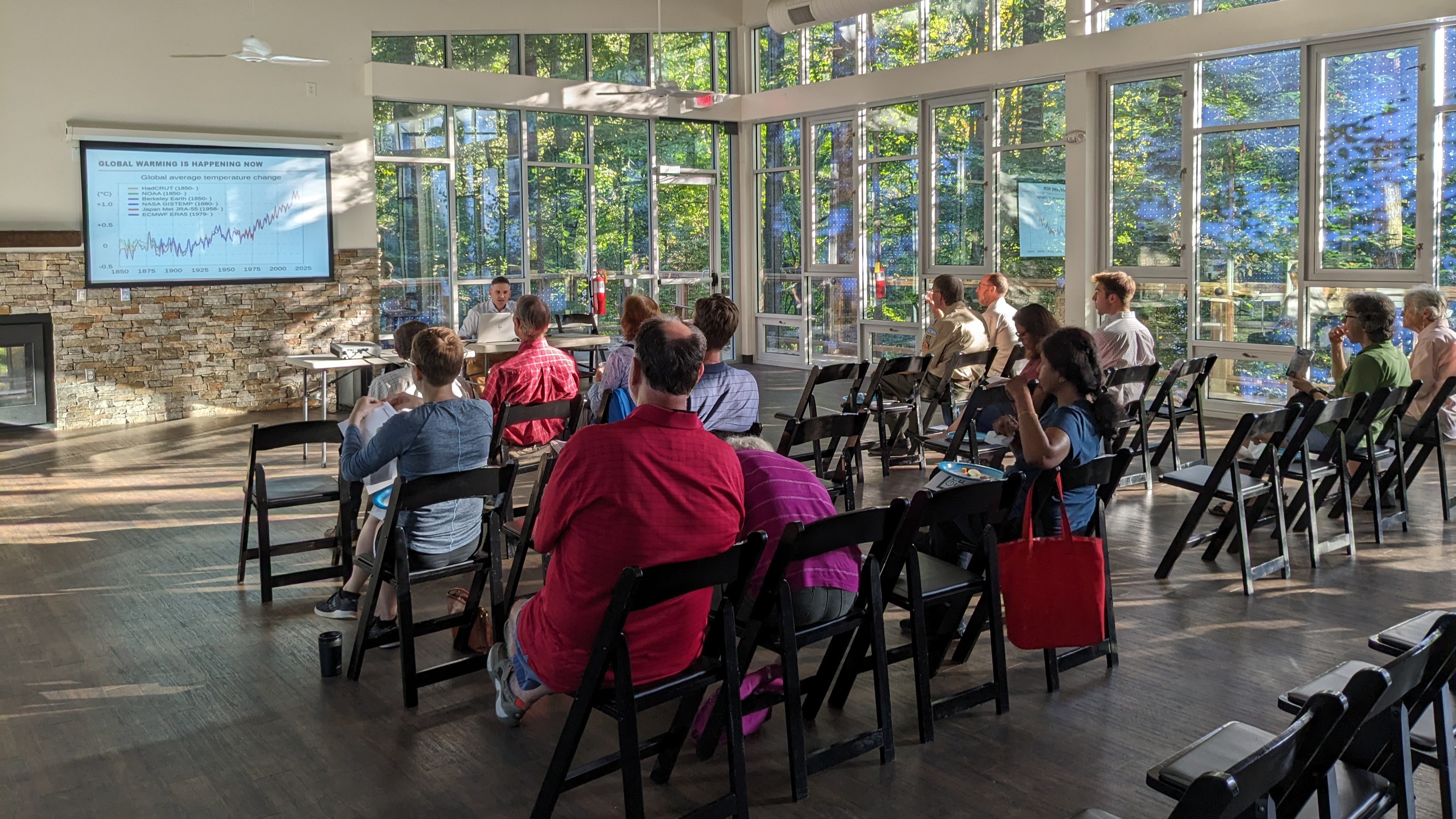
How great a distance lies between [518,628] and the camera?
10.8 feet

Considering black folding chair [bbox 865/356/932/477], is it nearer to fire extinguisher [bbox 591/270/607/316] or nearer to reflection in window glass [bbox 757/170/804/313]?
fire extinguisher [bbox 591/270/607/316]

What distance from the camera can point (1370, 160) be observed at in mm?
9164

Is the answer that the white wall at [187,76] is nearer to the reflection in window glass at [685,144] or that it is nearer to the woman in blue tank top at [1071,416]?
the reflection in window glass at [685,144]

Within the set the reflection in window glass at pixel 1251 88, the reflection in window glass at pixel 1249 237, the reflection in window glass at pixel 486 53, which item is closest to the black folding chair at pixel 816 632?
the reflection in window glass at pixel 1249 237

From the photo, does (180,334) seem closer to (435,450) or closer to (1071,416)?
(435,450)

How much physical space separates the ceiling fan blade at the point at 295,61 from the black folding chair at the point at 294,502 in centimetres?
550

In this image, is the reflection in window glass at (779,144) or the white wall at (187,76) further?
the reflection in window glass at (779,144)

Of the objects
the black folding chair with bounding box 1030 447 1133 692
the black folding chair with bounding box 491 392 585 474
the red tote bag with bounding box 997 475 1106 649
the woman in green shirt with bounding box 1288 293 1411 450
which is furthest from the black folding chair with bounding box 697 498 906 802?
the woman in green shirt with bounding box 1288 293 1411 450

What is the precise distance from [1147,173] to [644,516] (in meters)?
8.97

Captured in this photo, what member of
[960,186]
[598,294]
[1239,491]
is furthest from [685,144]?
[1239,491]

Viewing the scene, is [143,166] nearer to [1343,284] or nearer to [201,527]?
[201,527]

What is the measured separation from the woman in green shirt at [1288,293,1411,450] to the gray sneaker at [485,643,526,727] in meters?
4.24

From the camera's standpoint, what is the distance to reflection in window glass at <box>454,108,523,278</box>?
12.5 m

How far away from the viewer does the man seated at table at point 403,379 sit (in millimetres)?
5227
